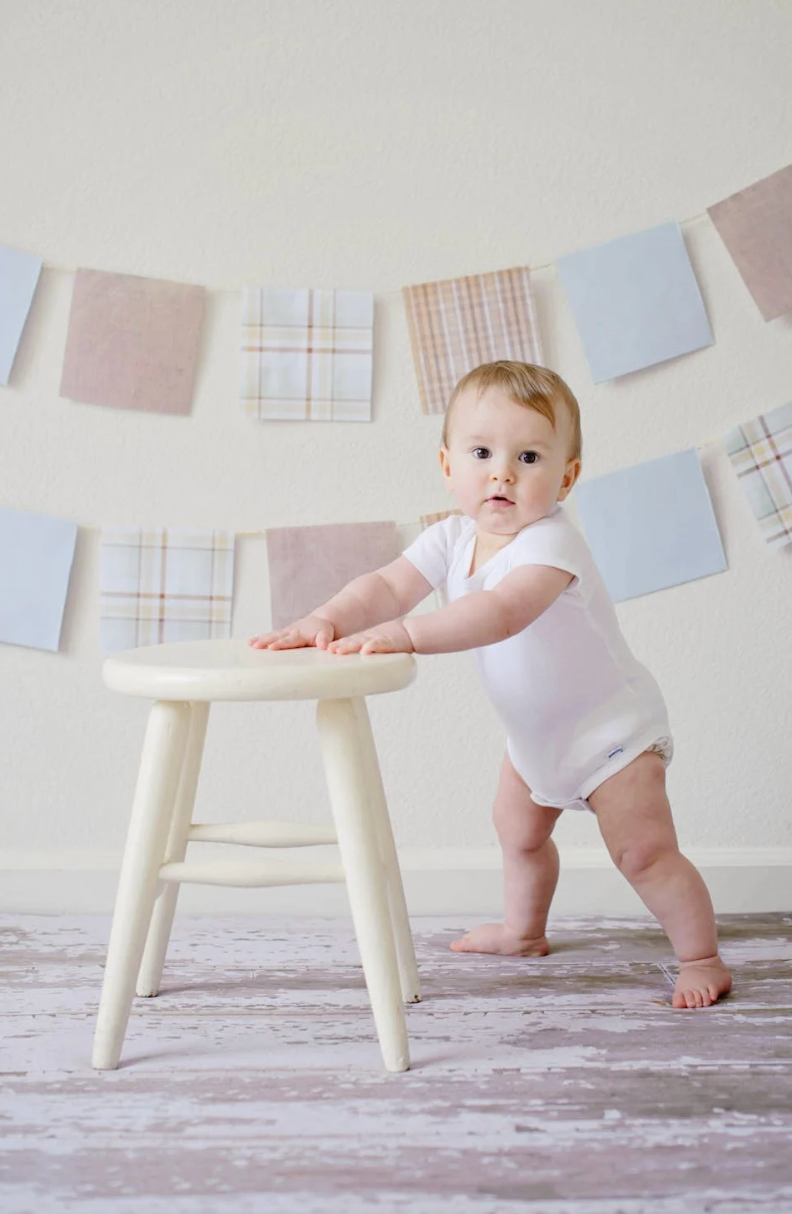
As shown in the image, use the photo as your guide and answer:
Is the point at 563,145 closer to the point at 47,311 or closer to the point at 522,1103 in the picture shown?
the point at 47,311

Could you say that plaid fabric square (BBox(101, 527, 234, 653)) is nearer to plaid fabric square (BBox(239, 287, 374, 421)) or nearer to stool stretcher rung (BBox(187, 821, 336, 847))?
plaid fabric square (BBox(239, 287, 374, 421))

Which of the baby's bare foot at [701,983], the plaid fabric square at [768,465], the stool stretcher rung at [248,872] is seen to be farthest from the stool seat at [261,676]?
the plaid fabric square at [768,465]

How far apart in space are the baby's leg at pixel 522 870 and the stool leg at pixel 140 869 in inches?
17.9

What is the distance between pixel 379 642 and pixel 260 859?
22 cm

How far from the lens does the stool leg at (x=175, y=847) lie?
1.19 m

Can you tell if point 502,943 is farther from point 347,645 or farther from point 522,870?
point 347,645

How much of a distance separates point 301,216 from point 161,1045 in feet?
3.34

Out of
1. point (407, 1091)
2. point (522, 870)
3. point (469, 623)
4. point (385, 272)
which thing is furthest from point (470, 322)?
point (407, 1091)

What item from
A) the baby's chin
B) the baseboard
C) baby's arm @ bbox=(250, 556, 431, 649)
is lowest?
the baseboard

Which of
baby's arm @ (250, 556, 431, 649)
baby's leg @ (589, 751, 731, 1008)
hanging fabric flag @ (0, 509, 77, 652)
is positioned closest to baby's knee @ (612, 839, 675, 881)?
baby's leg @ (589, 751, 731, 1008)

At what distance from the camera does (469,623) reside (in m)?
1.05

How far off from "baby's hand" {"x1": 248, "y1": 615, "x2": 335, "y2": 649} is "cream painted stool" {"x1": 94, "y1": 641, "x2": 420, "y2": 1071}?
0.09 feet

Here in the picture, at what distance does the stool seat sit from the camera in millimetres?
937

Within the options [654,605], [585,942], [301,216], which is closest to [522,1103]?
[585,942]
